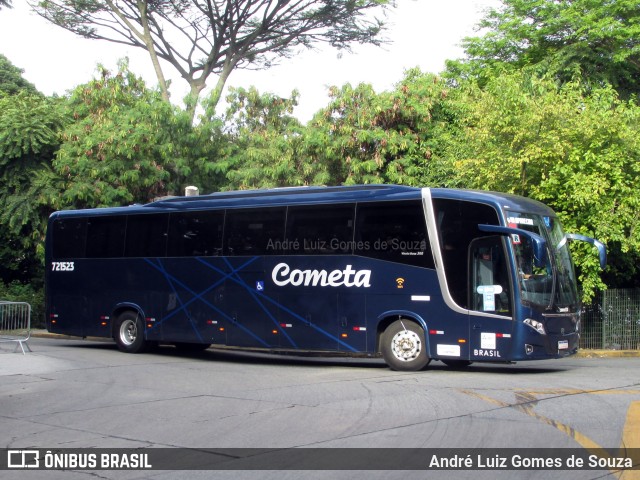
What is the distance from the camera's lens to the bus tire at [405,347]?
50.8ft

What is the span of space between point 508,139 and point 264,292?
7.88 m

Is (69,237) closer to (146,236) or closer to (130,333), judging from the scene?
(146,236)

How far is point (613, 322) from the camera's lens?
75.0ft

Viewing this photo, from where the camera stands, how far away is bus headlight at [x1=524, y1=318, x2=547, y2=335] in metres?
14.4

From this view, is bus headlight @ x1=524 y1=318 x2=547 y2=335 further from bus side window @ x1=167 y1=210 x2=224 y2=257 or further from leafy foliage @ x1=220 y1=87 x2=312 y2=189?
leafy foliage @ x1=220 y1=87 x2=312 y2=189

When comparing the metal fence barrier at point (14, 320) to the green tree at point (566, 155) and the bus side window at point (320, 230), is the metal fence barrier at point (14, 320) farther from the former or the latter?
the green tree at point (566, 155)

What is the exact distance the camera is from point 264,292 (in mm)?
17297

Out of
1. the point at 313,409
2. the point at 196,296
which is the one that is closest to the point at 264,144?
the point at 196,296

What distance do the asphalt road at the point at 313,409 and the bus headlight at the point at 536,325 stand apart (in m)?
0.86

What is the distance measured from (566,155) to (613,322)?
5.62 meters

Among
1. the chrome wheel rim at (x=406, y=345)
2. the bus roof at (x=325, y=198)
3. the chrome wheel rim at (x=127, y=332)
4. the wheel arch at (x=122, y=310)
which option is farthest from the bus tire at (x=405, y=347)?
the chrome wheel rim at (x=127, y=332)

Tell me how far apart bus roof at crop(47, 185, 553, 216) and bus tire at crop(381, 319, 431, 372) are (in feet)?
8.32

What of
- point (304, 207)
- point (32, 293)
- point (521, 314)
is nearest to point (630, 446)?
point (521, 314)

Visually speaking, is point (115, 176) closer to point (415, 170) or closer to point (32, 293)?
point (32, 293)
